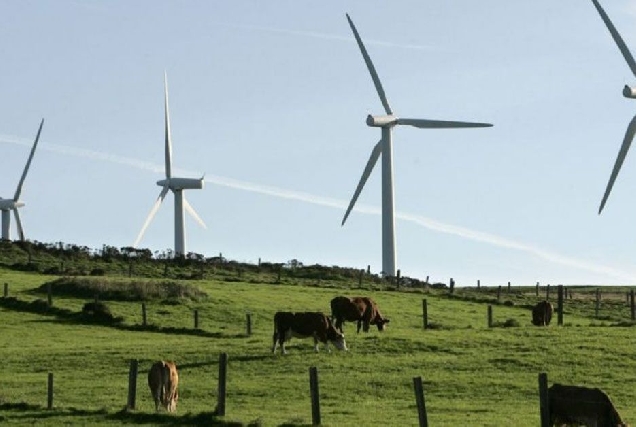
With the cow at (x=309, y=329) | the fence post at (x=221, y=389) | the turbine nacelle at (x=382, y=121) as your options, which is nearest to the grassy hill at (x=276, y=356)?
the fence post at (x=221, y=389)

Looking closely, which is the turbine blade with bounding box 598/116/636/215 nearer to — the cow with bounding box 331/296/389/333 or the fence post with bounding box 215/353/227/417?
the cow with bounding box 331/296/389/333

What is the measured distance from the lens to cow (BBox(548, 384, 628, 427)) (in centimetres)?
2744

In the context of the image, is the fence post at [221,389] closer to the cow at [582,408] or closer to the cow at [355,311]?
the cow at [582,408]

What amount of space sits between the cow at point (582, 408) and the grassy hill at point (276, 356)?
2.87 m

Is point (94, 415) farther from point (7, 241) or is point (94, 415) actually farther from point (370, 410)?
point (7, 241)

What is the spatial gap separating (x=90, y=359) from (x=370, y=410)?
13.3 meters

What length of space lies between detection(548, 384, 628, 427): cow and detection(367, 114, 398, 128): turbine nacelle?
54.5 metres

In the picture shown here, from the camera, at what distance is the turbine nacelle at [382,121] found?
8169 cm

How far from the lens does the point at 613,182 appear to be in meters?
65.2

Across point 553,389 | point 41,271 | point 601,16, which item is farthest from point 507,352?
point 41,271

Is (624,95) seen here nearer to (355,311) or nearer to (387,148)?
(387,148)

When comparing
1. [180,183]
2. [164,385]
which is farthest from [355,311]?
[180,183]

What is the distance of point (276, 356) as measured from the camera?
1646 inches

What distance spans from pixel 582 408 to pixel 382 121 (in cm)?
5541
